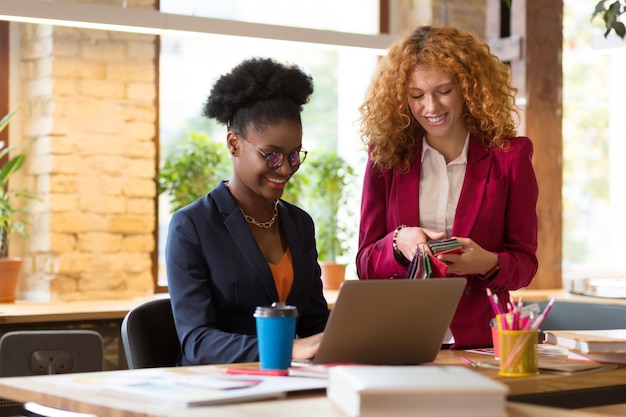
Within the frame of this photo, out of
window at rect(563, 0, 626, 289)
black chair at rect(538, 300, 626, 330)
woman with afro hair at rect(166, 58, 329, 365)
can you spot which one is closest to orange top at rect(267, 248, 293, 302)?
woman with afro hair at rect(166, 58, 329, 365)

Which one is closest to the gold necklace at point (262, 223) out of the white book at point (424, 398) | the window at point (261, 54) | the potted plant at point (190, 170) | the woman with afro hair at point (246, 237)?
the woman with afro hair at point (246, 237)

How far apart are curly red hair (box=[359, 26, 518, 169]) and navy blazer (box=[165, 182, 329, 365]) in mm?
475

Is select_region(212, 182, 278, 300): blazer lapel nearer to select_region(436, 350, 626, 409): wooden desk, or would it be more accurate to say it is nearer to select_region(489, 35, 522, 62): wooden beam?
select_region(436, 350, 626, 409): wooden desk

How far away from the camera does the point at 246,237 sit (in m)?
2.73

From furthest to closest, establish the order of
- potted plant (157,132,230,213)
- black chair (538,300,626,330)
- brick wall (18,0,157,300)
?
1. potted plant (157,132,230,213)
2. brick wall (18,0,157,300)
3. black chair (538,300,626,330)

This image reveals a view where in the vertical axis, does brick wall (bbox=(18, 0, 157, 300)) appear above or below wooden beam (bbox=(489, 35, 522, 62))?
below

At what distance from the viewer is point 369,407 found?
5.49 ft

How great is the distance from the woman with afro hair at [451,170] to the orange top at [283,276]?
276 millimetres

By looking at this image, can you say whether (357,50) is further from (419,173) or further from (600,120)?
(600,120)

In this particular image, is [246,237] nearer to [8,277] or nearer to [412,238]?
[412,238]

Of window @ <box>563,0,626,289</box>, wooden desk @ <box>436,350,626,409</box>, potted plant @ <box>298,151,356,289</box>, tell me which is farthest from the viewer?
window @ <box>563,0,626,289</box>

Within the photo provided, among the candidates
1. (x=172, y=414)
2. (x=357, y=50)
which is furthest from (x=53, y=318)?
(x=172, y=414)

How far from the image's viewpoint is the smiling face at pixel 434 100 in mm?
2969

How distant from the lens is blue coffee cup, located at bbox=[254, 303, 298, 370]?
88.3 inches
